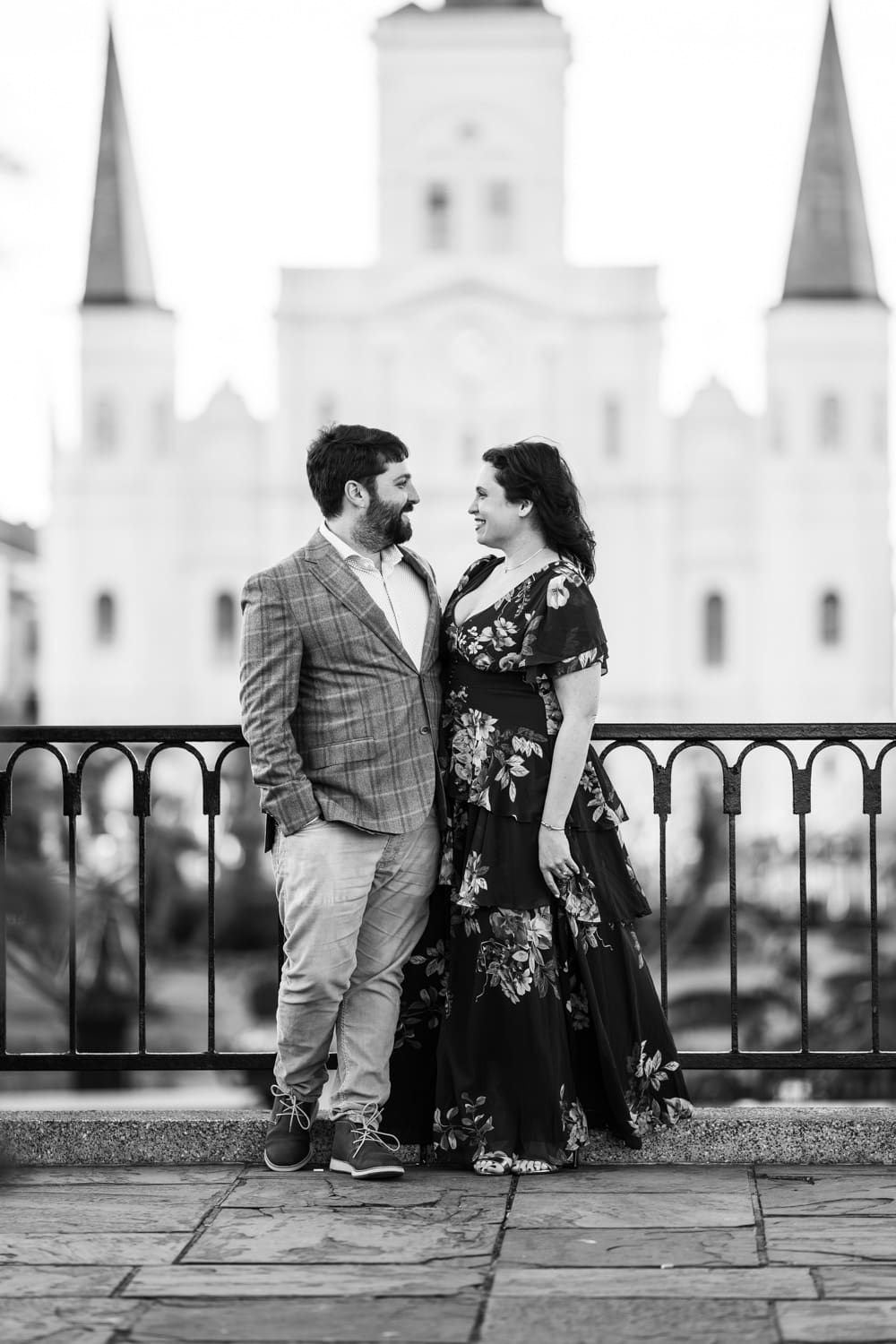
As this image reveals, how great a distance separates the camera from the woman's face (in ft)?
12.7

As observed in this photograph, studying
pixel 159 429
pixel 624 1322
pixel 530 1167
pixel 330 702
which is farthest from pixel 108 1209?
pixel 159 429

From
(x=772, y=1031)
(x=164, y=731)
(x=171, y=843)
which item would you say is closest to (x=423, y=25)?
(x=171, y=843)

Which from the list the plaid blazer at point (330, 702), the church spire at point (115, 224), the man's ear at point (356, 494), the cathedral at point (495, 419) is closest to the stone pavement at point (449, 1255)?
the plaid blazer at point (330, 702)

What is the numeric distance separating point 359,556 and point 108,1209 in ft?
4.32

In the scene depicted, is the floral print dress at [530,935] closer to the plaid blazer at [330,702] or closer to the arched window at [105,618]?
the plaid blazer at [330,702]

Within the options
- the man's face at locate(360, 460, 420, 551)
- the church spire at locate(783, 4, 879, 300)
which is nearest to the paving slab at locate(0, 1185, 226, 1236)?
the man's face at locate(360, 460, 420, 551)

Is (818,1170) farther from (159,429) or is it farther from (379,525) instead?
(159,429)

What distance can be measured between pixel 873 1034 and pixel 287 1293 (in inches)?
64.7

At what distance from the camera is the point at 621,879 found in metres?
3.89

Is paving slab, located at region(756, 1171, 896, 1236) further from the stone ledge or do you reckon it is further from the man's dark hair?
the man's dark hair

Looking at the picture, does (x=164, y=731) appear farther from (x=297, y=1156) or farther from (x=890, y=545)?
(x=890, y=545)

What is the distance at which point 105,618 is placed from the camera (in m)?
45.5

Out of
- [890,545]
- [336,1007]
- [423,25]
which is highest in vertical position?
[423,25]

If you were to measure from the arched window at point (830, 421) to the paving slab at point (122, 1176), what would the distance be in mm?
42345
